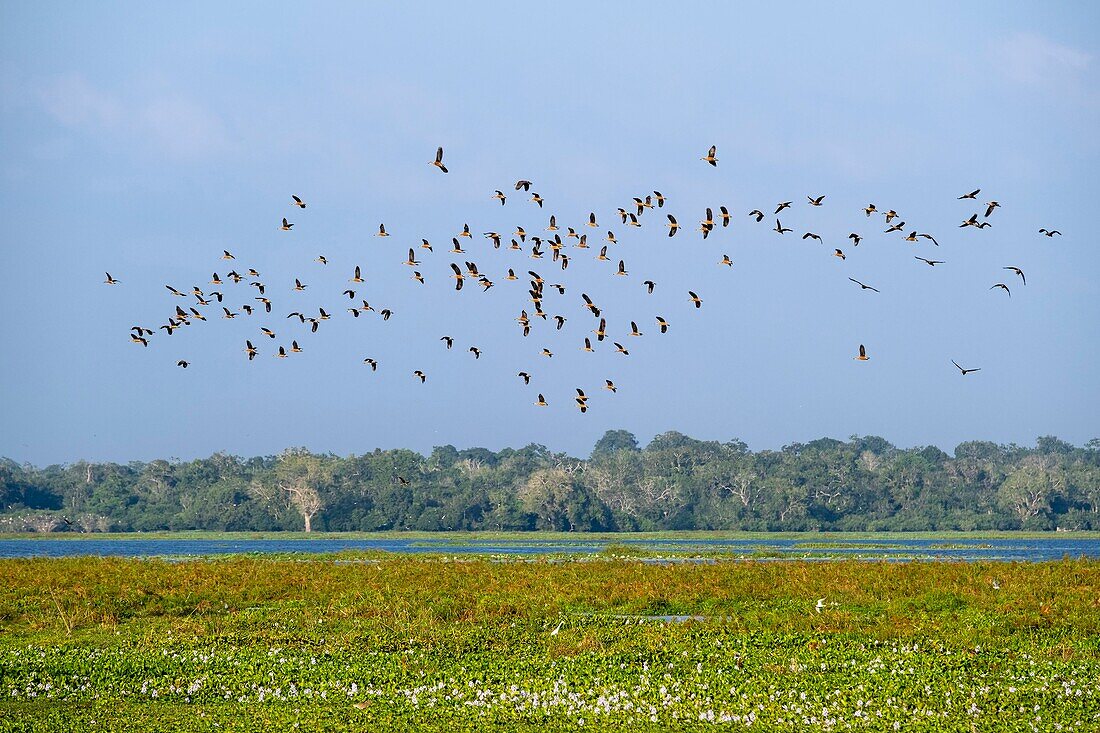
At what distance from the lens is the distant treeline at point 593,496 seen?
398 ft

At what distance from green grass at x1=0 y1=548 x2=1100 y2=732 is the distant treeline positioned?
87061 mm

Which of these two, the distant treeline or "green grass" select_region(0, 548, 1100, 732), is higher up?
the distant treeline

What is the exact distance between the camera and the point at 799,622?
86.0ft

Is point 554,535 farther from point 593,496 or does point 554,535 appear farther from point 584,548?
point 584,548

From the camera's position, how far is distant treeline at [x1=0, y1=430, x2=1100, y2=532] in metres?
121

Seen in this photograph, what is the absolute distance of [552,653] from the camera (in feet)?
74.3

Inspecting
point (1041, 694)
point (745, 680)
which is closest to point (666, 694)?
point (745, 680)

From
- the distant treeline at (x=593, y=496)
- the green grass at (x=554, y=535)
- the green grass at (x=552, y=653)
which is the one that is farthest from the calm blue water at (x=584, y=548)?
the green grass at (x=552, y=653)

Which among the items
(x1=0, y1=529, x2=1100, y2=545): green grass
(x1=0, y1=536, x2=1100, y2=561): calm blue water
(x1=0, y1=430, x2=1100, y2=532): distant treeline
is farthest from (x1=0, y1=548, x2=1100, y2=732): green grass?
(x1=0, y1=430, x2=1100, y2=532): distant treeline

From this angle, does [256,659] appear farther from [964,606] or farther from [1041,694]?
[964,606]

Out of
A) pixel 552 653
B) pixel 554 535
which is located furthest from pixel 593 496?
pixel 552 653

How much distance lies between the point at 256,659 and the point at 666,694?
23.3 feet

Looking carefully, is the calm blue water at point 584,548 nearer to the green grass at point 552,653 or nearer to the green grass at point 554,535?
the green grass at point 554,535

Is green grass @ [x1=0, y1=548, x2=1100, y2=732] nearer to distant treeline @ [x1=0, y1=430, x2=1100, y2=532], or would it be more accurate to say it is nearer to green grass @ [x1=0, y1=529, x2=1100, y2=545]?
green grass @ [x1=0, y1=529, x2=1100, y2=545]
